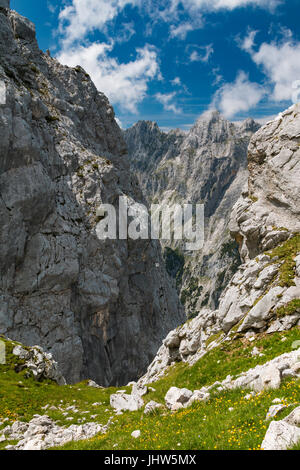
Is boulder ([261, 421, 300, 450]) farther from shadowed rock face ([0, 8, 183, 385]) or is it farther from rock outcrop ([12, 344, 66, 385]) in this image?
shadowed rock face ([0, 8, 183, 385])

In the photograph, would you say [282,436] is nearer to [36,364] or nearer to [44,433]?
[44,433]

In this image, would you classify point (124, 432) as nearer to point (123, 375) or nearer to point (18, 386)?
point (18, 386)

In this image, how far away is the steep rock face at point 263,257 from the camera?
24.2 metres

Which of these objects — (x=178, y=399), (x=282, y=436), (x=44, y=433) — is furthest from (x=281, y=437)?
(x=44, y=433)

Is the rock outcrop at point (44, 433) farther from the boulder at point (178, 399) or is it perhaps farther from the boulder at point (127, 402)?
the boulder at point (178, 399)

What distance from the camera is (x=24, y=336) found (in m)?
63.7

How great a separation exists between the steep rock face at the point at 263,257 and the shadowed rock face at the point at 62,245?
33.4 meters

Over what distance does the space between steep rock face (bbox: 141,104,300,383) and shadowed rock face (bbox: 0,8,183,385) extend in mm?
33436

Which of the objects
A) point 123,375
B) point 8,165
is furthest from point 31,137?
point 123,375

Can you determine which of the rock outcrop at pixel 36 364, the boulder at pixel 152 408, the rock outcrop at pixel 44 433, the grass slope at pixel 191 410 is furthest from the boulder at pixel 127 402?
the rock outcrop at pixel 36 364

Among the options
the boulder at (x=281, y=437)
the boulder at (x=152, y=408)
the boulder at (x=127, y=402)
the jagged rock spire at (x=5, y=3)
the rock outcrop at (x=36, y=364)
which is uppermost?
the jagged rock spire at (x=5, y=3)

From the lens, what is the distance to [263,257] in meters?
31.2

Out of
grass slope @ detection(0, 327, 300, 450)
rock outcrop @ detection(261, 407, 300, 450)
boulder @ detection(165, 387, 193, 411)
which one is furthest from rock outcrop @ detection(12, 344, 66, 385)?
rock outcrop @ detection(261, 407, 300, 450)

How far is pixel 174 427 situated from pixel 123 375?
84086mm
